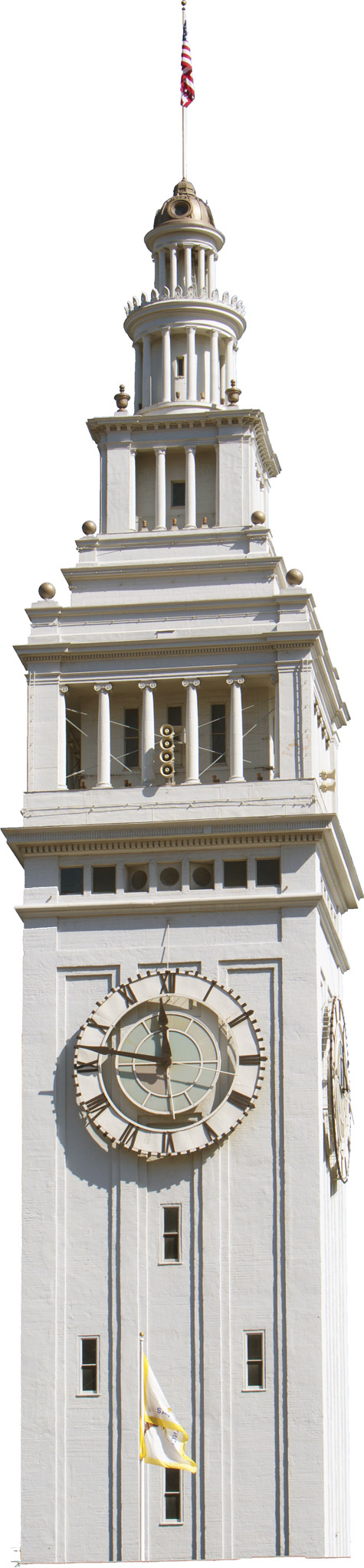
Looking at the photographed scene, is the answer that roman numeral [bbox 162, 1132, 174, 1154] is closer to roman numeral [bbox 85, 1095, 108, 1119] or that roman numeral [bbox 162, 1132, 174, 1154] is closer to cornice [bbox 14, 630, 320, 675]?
roman numeral [bbox 85, 1095, 108, 1119]

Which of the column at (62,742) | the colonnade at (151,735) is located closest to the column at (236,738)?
the colonnade at (151,735)

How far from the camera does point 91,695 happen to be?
68.8 m

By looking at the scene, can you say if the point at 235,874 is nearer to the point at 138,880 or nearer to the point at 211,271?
the point at 138,880

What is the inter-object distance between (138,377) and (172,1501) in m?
27.2

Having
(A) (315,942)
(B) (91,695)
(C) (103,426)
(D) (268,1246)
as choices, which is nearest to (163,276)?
(C) (103,426)

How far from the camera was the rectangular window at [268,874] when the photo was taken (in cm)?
6544

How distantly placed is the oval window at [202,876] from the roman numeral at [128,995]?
109 inches

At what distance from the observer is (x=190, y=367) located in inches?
2857

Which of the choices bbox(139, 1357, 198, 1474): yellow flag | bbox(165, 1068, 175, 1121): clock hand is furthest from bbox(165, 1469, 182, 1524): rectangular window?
bbox(165, 1068, 175, 1121): clock hand

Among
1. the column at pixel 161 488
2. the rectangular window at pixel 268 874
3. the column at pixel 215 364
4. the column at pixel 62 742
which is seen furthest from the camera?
the column at pixel 215 364

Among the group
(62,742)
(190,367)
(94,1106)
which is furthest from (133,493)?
(94,1106)

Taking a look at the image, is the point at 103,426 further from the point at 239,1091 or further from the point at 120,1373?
the point at 120,1373

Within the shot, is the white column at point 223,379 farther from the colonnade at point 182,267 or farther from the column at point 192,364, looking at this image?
the colonnade at point 182,267

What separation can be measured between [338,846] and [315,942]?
5.03 meters
